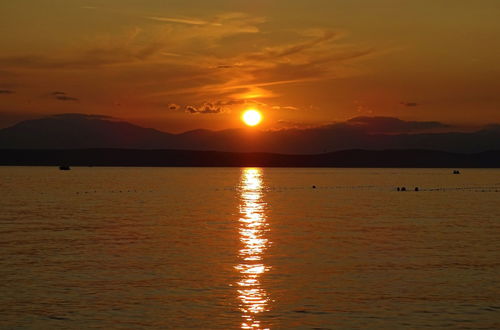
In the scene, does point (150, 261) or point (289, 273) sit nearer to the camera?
point (289, 273)

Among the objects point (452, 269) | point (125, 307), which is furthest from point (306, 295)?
point (452, 269)

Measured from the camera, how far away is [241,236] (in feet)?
193

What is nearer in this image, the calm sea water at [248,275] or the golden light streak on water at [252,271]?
the calm sea water at [248,275]

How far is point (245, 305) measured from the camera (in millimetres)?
30781

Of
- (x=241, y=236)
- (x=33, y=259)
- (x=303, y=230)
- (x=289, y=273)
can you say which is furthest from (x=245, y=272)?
(x=303, y=230)

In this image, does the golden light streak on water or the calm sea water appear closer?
the calm sea water

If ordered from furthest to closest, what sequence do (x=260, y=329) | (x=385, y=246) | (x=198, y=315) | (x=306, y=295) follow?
(x=385, y=246) → (x=306, y=295) → (x=198, y=315) → (x=260, y=329)

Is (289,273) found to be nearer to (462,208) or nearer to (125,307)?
(125,307)

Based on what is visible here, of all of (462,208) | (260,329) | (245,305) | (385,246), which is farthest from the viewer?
(462,208)

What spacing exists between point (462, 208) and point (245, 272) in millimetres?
67093

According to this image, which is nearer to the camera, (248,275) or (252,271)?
(248,275)

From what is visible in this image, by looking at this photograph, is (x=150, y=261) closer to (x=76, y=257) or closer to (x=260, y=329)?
(x=76, y=257)

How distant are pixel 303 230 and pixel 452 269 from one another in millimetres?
24849

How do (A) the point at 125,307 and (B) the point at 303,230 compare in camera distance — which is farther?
(B) the point at 303,230
